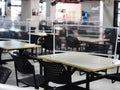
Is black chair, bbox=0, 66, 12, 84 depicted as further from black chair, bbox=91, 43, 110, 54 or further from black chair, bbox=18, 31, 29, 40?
black chair, bbox=18, 31, 29, 40

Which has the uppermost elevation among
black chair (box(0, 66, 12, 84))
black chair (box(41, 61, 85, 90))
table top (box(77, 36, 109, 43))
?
table top (box(77, 36, 109, 43))

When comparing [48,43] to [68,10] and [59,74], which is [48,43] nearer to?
[59,74]

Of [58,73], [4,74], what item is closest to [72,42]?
[58,73]

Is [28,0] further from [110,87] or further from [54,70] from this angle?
[54,70]

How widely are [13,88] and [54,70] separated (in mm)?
2553

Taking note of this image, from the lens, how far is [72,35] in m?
6.41

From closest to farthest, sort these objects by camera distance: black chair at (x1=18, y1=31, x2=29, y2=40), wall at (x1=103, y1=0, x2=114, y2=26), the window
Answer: black chair at (x1=18, y1=31, x2=29, y2=40) → wall at (x1=103, y1=0, x2=114, y2=26) → the window

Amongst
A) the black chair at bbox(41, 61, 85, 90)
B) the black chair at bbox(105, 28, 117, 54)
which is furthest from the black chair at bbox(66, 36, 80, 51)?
the black chair at bbox(41, 61, 85, 90)

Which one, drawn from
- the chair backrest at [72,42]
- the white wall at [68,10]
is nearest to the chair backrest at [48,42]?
the chair backrest at [72,42]

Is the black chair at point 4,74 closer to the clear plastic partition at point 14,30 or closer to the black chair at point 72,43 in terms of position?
the black chair at point 72,43

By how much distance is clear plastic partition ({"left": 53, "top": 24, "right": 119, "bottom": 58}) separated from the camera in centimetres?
574

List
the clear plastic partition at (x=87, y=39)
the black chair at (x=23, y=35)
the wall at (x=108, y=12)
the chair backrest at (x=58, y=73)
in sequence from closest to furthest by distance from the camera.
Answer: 1. the chair backrest at (x=58, y=73)
2. the clear plastic partition at (x=87, y=39)
3. the black chair at (x=23, y=35)
4. the wall at (x=108, y=12)

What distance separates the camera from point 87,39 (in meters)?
6.37

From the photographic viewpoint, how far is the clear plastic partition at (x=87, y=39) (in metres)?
5.74
